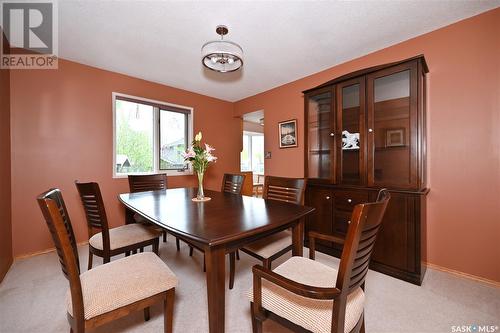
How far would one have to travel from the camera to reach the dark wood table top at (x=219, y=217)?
109 centimetres

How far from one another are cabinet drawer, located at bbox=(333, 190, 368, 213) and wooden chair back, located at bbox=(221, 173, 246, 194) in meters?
1.13

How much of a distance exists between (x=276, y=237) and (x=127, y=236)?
51.2 inches

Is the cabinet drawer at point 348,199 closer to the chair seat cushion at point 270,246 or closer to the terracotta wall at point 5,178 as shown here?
the chair seat cushion at point 270,246

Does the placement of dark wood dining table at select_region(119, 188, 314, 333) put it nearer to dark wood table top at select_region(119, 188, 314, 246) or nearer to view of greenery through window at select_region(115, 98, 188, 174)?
dark wood table top at select_region(119, 188, 314, 246)

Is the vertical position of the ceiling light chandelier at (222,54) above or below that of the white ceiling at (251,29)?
below

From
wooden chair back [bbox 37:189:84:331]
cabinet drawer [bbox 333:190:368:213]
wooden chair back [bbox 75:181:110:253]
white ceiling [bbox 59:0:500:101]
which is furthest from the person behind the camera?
cabinet drawer [bbox 333:190:368:213]

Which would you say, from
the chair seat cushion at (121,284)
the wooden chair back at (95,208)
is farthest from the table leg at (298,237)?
the wooden chair back at (95,208)

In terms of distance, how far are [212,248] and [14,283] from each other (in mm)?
2287

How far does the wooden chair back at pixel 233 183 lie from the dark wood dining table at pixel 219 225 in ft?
2.05

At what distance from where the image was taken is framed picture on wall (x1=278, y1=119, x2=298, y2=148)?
342cm

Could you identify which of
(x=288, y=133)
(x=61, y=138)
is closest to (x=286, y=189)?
(x=288, y=133)

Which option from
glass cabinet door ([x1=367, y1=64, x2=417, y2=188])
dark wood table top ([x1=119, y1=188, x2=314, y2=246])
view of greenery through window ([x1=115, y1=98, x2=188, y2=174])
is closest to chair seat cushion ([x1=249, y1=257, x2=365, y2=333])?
dark wood table top ([x1=119, y1=188, x2=314, y2=246])

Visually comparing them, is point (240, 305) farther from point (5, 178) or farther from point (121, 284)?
point (5, 178)

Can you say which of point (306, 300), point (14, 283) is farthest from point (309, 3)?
point (14, 283)
